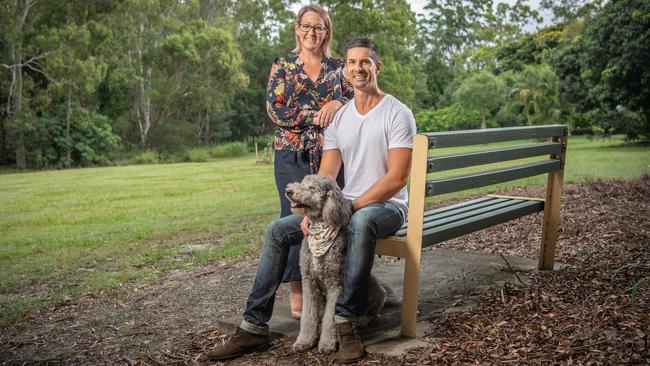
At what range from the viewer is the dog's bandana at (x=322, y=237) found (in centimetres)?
339

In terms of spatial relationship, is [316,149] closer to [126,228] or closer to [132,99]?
[126,228]

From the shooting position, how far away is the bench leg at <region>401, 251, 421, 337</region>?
11.5ft

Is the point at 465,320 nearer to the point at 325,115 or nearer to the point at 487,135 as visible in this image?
the point at 487,135

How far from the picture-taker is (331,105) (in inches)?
155

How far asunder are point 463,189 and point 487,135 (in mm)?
396

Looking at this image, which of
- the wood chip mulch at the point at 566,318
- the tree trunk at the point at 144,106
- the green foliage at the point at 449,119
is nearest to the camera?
the wood chip mulch at the point at 566,318

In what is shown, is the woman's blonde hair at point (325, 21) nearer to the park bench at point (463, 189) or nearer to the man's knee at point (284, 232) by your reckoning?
the park bench at point (463, 189)

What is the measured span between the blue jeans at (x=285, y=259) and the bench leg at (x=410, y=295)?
0.75ft

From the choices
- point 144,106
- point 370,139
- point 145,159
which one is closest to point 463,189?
point 370,139

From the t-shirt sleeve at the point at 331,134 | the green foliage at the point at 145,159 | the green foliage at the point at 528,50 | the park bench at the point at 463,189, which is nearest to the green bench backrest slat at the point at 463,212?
the park bench at the point at 463,189

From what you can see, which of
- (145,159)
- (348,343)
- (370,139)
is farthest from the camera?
(145,159)

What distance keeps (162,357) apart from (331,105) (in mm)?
1855

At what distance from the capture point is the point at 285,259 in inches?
141

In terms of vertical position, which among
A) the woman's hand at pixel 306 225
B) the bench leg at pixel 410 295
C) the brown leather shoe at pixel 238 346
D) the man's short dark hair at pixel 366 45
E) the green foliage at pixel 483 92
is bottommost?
the brown leather shoe at pixel 238 346
